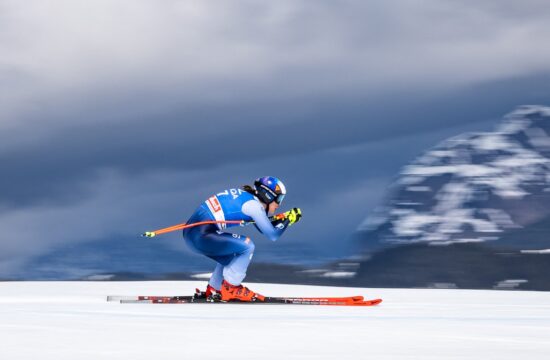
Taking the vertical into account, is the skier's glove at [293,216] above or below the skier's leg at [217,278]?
above

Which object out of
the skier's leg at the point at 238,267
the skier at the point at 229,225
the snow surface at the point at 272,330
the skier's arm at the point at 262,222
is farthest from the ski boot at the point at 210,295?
the skier's arm at the point at 262,222

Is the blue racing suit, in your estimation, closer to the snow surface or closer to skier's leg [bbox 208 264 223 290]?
skier's leg [bbox 208 264 223 290]

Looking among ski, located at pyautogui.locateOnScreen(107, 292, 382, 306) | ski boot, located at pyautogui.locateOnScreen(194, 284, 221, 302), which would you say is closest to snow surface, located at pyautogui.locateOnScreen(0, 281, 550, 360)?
ski, located at pyautogui.locateOnScreen(107, 292, 382, 306)

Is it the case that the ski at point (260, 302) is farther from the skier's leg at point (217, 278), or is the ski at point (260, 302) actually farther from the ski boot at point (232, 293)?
the skier's leg at point (217, 278)

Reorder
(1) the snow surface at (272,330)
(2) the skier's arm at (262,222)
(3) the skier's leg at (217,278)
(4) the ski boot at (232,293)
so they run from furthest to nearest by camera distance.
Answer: (3) the skier's leg at (217,278) → (4) the ski boot at (232,293) → (2) the skier's arm at (262,222) → (1) the snow surface at (272,330)

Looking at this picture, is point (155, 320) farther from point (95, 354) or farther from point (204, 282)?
point (204, 282)

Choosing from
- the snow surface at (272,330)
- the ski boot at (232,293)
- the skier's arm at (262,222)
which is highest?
the skier's arm at (262,222)

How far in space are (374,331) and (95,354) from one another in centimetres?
361

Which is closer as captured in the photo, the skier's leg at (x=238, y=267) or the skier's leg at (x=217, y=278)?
the skier's leg at (x=238, y=267)

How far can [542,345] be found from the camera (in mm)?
10383

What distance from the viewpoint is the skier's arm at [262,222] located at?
666 inches

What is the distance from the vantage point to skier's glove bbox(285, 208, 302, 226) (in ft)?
55.6

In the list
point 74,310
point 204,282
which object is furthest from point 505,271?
point 74,310

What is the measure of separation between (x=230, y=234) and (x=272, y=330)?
5.50 metres
